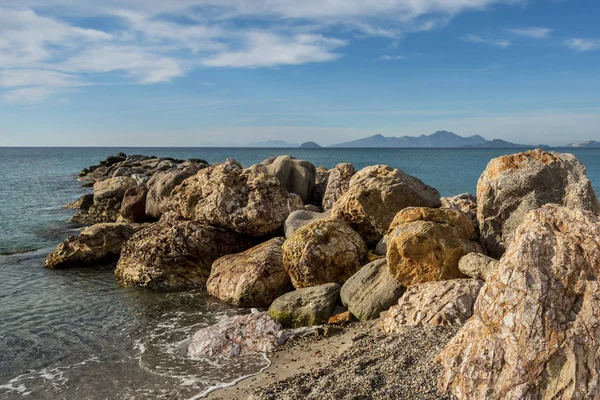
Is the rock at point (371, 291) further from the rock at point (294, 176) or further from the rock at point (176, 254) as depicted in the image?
the rock at point (294, 176)

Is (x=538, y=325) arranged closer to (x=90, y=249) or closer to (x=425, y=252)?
(x=425, y=252)

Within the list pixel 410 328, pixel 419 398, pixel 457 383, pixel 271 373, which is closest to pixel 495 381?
pixel 457 383

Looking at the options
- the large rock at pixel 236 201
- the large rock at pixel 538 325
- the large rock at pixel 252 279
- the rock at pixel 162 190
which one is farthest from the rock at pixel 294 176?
the large rock at pixel 538 325

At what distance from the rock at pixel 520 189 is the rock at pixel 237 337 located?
4.59 metres

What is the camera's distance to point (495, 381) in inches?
202

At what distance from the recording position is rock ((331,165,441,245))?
11.5 meters

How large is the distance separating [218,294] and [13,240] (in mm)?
12850

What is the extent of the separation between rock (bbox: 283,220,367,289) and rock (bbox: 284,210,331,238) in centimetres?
167

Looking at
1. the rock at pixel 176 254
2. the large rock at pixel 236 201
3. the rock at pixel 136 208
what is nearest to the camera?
the rock at pixel 176 254

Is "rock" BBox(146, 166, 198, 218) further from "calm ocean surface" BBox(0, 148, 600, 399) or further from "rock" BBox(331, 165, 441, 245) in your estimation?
"rock" BBox(331, 165, 441, 245)

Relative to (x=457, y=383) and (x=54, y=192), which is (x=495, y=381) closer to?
(x=457, y=383)

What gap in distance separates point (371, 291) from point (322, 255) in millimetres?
1680

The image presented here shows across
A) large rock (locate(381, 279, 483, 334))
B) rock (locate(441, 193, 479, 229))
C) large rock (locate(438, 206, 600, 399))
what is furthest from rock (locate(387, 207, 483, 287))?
large rock (locate(438, 206, 600, 399))

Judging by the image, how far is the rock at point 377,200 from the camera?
37.8 ft
